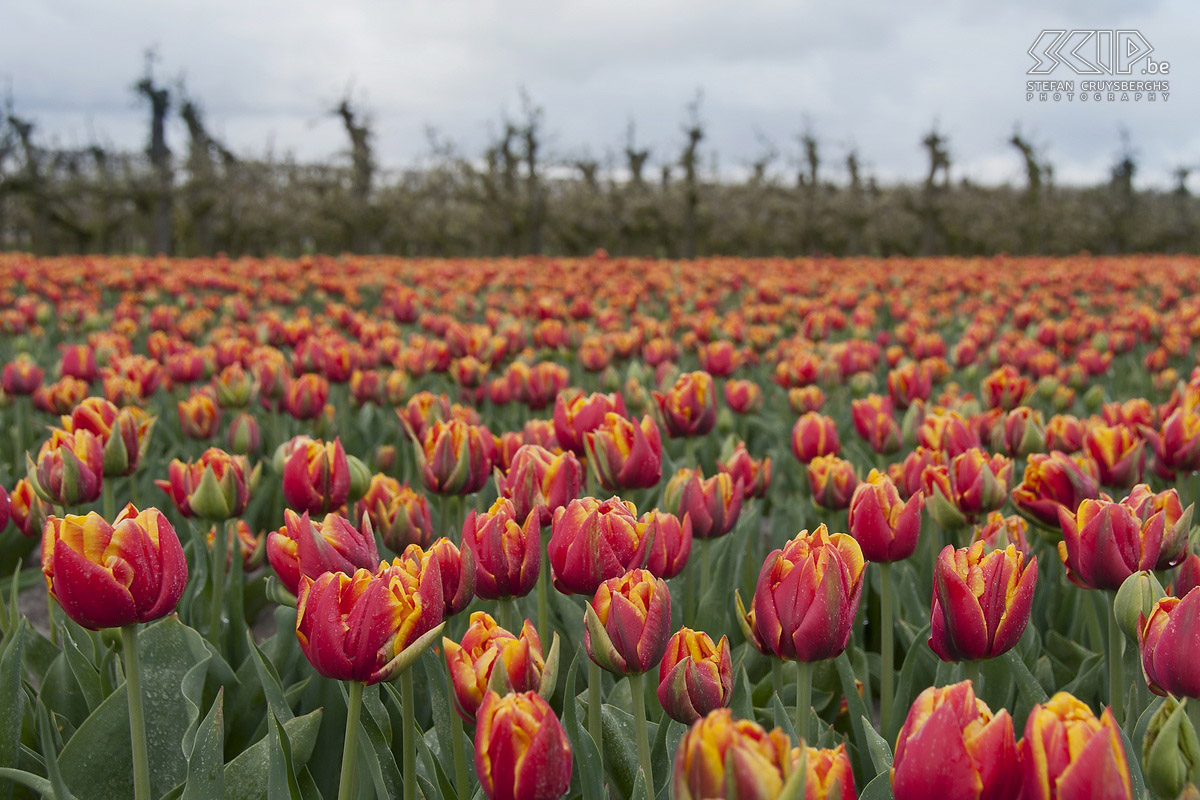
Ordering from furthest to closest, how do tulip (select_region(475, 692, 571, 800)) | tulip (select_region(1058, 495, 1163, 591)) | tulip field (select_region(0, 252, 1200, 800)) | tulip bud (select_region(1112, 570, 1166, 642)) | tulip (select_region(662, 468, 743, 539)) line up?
1. tulip (select_region(662, 468, 743, 539))
2. tulip (select_region(1058, 495, 1163, 591))
3. tulip bud (select_region(1112, 570, 1166, 642))
4. tulip field (select_region(0, 252, 1200, 800))
5. tulip (select_region(475, 692, 571, 800))

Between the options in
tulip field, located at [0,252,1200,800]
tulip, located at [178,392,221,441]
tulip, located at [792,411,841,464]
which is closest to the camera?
tulip field, located at [0,252,1200,800]

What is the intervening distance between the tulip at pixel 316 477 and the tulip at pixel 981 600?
135 cm

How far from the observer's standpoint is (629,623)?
4.18ft

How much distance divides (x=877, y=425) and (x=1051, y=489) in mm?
1074

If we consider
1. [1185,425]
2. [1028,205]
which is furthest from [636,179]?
[1185,425]

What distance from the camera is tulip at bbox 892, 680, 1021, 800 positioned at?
86 centimetres

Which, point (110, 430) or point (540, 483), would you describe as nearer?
point (540, 483)

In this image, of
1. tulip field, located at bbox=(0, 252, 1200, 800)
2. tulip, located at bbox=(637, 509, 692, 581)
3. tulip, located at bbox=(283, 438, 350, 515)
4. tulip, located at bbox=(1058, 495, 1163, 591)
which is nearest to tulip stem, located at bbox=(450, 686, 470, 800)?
tulip field, located at bbox=(0, 252, 1200, 800)

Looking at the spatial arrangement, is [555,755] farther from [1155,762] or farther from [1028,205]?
[1028,205]

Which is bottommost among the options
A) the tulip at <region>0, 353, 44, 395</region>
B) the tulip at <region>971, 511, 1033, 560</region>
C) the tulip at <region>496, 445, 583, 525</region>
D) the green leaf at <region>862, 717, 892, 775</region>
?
the green leaf at <region>862, 717, 892, 775</region>

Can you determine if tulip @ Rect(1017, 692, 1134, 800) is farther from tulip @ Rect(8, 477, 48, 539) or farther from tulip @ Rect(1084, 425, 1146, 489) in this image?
tulip @ Rect(8, 477, 48, 539)

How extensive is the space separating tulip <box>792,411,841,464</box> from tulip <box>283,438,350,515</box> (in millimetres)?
1413

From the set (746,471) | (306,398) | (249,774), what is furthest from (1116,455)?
(306,398)

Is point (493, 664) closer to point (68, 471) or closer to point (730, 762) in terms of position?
point (730, 762)
